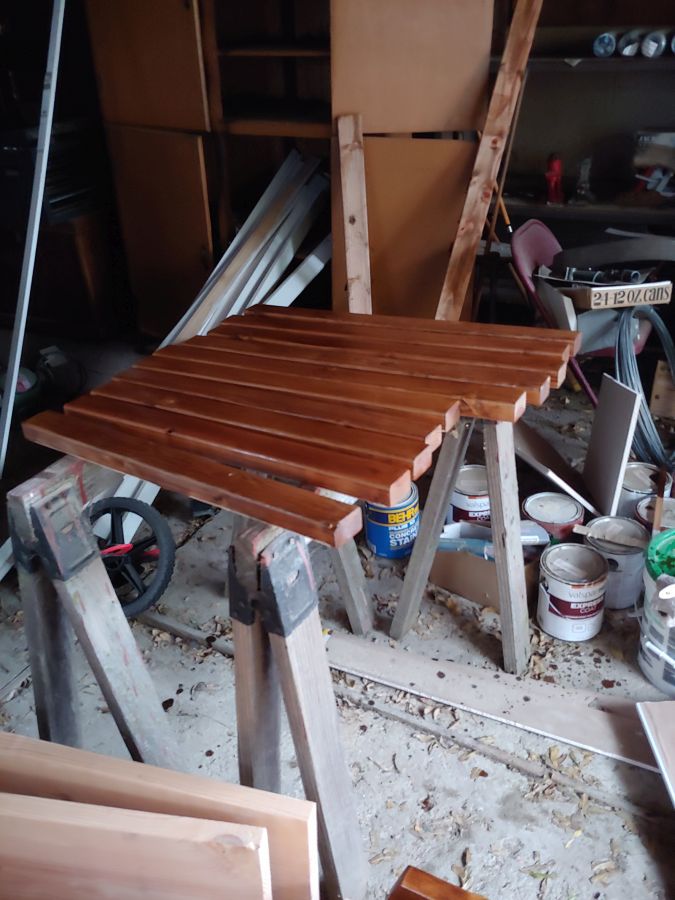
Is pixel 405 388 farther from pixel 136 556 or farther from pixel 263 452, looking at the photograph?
pixel 136 556

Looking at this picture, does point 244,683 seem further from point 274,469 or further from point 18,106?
point 18,106

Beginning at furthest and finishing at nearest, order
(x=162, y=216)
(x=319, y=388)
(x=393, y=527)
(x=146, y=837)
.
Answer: (x=162, y=216) → (x=393, y=527) → (x=319, y=388) → (x=146, y=837)

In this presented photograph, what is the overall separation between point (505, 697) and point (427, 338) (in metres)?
0.88

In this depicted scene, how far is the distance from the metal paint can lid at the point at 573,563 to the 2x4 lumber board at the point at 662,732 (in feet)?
1.05

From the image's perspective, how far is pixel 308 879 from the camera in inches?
37.9

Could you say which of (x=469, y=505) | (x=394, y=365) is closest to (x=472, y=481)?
(x=469, y=505)

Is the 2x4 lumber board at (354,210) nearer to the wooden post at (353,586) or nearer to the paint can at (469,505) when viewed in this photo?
the paint can at (469,505)

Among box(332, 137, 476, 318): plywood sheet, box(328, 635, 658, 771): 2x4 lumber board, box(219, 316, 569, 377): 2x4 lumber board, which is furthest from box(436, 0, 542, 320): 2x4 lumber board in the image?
box(328, 635, 658, 771): 2x4 lumber board

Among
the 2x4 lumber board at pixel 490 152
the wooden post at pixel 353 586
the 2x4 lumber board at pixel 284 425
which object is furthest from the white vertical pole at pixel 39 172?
the 2x4 lumber board at pixel 490 152

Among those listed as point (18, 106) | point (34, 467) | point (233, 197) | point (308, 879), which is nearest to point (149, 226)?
point (233, 197)

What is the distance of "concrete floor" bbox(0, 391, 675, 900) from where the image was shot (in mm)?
1388

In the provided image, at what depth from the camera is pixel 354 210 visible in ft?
8.39

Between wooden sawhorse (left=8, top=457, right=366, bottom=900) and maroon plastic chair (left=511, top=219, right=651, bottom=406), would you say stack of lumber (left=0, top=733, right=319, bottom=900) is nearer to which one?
wooden sawhorse (left=8, top=457, right=366, bottom=900)

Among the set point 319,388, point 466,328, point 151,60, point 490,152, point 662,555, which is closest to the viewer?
point 319,388
